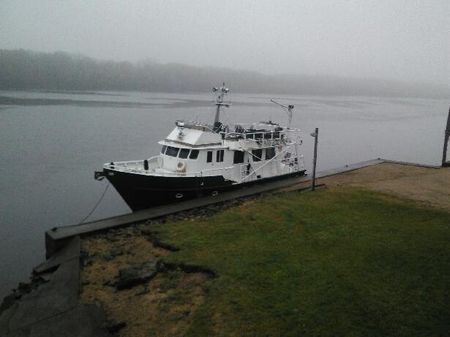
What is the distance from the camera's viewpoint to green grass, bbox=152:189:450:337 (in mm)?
8828

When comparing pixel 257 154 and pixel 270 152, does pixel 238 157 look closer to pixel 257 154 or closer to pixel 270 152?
pixel 257 154

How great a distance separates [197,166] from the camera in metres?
20.2

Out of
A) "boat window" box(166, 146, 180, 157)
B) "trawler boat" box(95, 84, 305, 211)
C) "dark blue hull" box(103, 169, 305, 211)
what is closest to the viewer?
"dark blue hull" box(103, 169, 305, 211)

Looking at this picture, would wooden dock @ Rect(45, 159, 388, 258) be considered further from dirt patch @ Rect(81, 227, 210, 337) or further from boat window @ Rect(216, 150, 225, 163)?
boat window @ Rect(216, 150, 225, 163)

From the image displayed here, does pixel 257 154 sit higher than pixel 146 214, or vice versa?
pixel 257 154

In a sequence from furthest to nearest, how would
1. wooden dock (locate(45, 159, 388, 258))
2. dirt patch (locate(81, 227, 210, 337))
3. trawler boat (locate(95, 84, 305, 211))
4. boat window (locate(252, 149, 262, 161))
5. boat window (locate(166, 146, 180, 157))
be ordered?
1. boat window (locate(252, 149, 262, 161))
2. boat window (locate(166, 146, 180, 157))
3. trawler boat (locate(95, 84, 305, 211))
4. wooden dock (locate(45, 159, 388, 258))
5. dirt patch (locate(81, 227, 210, 337))

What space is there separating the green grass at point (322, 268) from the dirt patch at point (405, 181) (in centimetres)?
221

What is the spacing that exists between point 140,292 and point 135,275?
0.76 meters

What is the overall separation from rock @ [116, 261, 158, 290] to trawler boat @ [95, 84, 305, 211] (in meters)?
6.88

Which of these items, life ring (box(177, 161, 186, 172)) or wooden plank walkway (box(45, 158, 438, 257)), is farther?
life ring (box(177, 161, 186, 172))

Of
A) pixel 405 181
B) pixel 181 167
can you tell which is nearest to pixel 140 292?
pixel 181 167

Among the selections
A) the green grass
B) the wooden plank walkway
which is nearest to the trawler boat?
the wooden plank walkway

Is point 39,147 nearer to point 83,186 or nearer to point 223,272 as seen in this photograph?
point 83,186

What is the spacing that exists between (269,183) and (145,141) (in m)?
32.0
